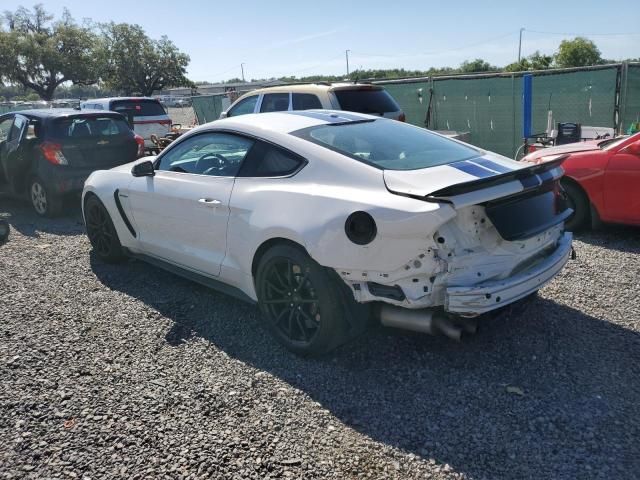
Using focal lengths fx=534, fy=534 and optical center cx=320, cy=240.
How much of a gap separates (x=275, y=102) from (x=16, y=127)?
4135mm

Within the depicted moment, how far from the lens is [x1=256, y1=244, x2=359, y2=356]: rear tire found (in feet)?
10.9

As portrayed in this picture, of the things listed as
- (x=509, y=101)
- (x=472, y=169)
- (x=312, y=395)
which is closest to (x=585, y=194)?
(x=472, y=169)

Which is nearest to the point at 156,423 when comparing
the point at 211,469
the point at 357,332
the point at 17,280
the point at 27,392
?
the point at 211,469

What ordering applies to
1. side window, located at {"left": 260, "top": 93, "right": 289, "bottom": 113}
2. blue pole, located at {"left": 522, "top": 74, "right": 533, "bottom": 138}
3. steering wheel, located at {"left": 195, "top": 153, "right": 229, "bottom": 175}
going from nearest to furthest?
steering wheel, located at {"left": 195, "top": 153, "right": 229, "bottom": 175}, side window, located at {"left": 260, "top": 93, "right": 289, "bottom": 113}, blue pole, located at {"left": 522, "top": 74, "right": 533, "bottom": 138}

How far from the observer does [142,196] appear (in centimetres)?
479

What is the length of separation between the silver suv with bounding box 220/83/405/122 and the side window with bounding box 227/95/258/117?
169 millimetres

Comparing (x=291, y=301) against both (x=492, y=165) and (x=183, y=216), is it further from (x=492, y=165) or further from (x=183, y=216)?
(x=492, y=165)

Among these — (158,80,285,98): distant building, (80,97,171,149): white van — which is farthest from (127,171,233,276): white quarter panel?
(80,97,171,149): white van

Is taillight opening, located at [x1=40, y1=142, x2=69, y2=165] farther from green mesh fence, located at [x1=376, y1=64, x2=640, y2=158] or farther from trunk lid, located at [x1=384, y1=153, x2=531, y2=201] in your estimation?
green mesh fence, located at [x1=376, y1=64, x2=640, y2=158]

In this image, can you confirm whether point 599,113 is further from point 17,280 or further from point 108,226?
point 17,280

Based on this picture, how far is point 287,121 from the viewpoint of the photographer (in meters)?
4.09

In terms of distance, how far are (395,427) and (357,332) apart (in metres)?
0.72

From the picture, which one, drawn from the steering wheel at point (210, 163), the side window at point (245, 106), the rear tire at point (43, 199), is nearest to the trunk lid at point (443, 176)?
the steering wheel at point (210, 163)

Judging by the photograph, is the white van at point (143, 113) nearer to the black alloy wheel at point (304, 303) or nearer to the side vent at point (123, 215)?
the side vent at point (123, 215)
